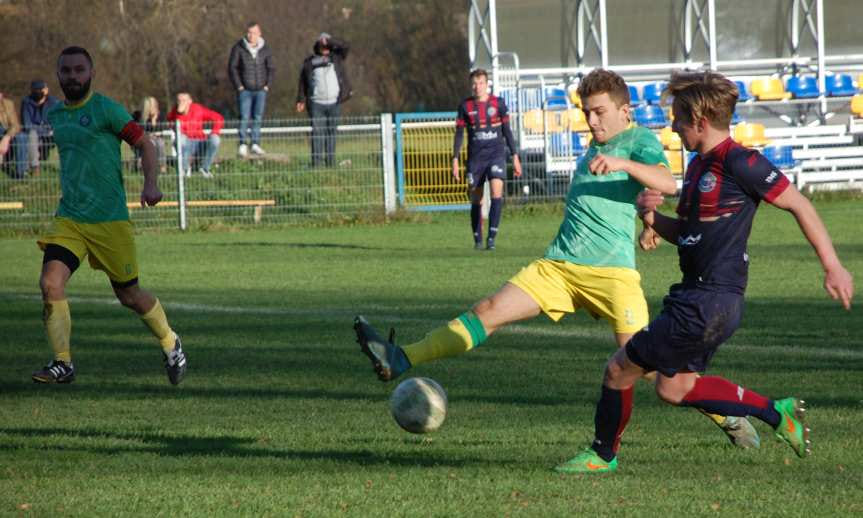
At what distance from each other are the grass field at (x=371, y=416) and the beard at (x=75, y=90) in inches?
68.5

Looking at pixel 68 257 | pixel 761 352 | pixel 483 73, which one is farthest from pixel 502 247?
pixel 68 257

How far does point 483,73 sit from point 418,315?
623 centimetres

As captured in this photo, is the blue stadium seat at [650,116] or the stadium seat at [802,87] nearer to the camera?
the blue stadium seat at [650,116]

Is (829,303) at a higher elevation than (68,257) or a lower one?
lower

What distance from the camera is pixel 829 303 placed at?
1189 cm

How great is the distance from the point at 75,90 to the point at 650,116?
1817cm

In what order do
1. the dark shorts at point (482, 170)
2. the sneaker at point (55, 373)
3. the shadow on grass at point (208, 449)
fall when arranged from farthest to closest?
the dark shorts at point (482, 170), the sneaker at point (55, 373), the shadow on grass at point (208, 449)

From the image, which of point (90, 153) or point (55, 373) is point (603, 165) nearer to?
point (55, 373)

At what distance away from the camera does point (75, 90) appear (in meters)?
Answer: 8.23

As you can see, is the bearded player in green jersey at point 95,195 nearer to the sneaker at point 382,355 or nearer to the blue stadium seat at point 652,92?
the sneaker at point 382,355

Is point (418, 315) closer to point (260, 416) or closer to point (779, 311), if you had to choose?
point (779, 311)

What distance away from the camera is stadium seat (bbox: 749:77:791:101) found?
89.7ft

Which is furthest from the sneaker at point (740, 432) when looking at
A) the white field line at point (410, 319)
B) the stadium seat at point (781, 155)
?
the stadium seat at point (781, 155)

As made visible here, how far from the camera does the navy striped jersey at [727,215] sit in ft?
17.8
